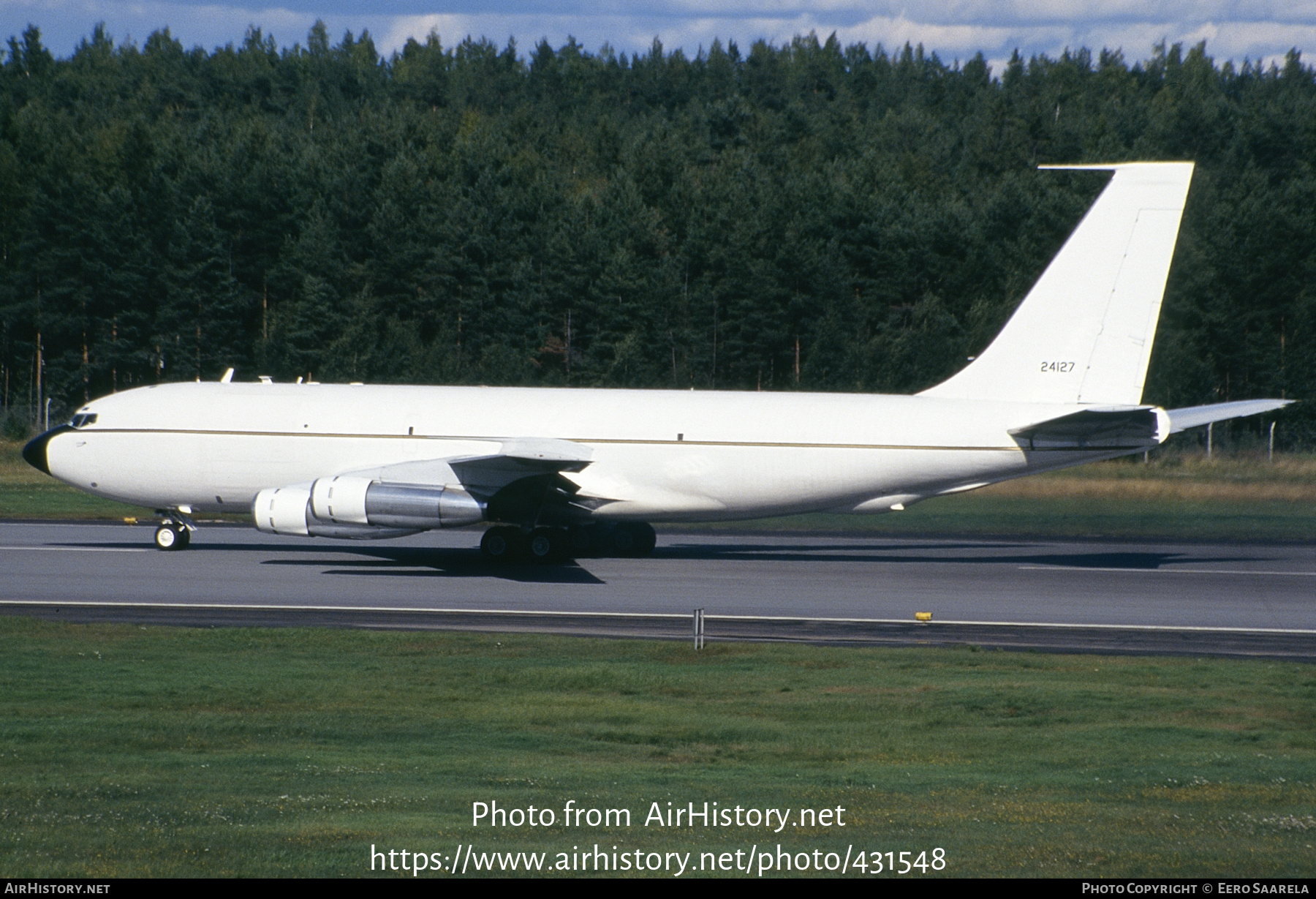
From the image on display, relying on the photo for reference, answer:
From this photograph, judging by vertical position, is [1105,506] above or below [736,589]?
above

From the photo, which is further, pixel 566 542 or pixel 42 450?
→ pixel 42 450

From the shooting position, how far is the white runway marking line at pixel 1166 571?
95.1 feet

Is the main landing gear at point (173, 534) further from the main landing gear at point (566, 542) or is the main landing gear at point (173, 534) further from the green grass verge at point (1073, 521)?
the green grass verge at point (1073, 521)

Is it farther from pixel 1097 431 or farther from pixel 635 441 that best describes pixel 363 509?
pixel 1097 431

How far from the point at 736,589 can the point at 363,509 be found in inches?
299

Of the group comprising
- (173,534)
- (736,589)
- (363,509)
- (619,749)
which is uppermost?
(363,509)

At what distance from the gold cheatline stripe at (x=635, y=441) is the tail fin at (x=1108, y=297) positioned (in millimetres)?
1387

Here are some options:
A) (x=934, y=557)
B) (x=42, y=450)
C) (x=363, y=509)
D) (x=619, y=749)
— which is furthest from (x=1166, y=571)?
(x=42, y=450)

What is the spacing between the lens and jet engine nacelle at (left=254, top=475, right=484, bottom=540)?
27.4 metres

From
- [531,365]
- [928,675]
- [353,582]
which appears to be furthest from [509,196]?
[928,675]

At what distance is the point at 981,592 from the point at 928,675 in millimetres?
8809

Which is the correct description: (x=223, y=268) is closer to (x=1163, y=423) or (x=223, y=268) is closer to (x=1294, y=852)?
(x=1163, y=423)

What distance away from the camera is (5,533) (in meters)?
34.1

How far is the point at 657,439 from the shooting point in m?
29.5
